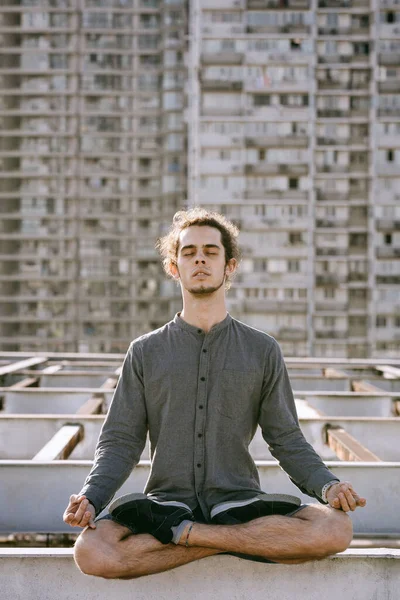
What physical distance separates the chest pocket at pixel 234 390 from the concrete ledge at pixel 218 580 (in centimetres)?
84

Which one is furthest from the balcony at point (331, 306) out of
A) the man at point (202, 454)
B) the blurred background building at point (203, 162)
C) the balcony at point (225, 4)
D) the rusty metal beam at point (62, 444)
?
the man at point (202, 454)

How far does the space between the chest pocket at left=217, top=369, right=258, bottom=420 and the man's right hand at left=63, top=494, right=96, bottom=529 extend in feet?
3.07

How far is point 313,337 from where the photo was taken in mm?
35188

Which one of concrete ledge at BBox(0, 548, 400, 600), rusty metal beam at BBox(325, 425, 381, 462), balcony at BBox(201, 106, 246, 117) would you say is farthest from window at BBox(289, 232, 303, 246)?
concrete ledge at BBox(0, 548, 400, 600)

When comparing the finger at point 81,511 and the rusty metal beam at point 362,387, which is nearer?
the finger at point 81,511

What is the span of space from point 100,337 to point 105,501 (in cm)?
3467

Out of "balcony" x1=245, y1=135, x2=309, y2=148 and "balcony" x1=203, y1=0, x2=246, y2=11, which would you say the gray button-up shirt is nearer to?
"balcony" x1=245, y1=135, x2=309, y2=148

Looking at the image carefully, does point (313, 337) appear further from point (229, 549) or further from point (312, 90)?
point (229, 549)

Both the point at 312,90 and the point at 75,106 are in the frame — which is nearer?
the point at 312,90

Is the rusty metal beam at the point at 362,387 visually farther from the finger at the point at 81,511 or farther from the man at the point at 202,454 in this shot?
the finger at the point at 81,511

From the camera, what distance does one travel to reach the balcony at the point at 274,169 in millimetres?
35000

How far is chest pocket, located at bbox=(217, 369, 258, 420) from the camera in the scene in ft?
13.5

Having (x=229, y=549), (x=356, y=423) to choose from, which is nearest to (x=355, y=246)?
(x=356, y=423)

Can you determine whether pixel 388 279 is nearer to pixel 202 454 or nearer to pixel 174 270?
pixel 174 270
